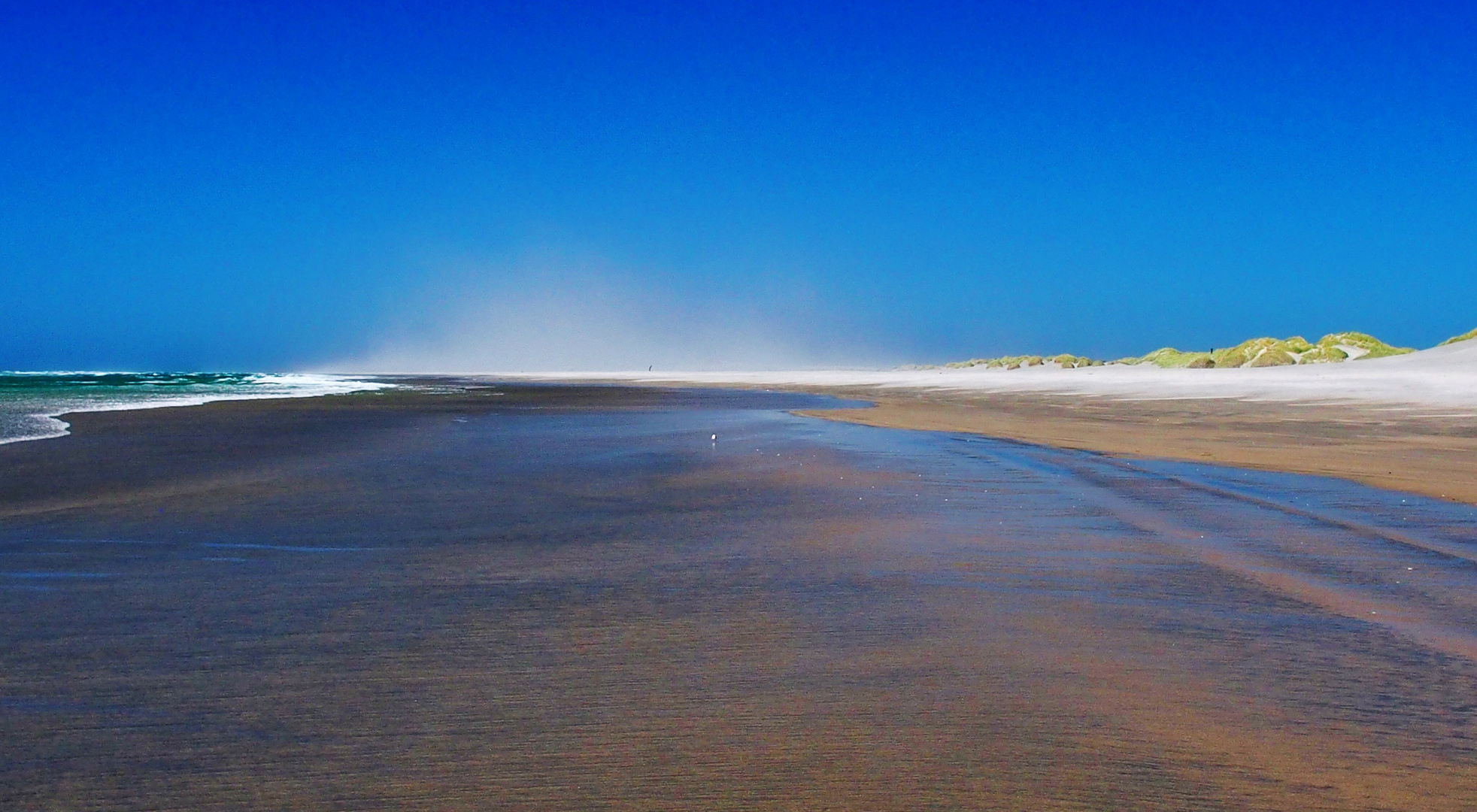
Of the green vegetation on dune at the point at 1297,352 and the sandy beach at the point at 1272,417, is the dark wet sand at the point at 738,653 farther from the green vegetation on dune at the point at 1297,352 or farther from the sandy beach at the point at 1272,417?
the green vegetation on dune at the point at 1297,352

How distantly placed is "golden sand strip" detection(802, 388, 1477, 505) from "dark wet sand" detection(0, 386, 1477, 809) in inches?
81.0

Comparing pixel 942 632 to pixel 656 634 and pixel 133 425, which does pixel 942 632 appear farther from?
pixel 133 425

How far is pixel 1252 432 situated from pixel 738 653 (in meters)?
12.6

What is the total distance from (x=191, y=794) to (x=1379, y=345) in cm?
5074

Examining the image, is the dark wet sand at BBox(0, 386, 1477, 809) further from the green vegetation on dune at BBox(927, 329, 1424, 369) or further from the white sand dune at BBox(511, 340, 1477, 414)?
the green vegetation on dune at BBox(927, 329, 1424, 369)

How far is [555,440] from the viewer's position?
1352 cm

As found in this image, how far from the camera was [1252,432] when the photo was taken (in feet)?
44.7

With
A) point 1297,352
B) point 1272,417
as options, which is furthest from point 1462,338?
point 1272,417

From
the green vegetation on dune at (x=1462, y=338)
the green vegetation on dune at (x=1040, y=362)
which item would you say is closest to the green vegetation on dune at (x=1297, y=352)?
the green vegetation on dune at (x=1462, y=338)

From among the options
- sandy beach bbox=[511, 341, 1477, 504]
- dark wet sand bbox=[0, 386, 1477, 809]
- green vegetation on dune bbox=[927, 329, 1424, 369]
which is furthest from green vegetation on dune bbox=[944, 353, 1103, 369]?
dark wet sand bbox=[0, 386, 1477, 809]

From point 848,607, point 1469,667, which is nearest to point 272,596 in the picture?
point 848,607

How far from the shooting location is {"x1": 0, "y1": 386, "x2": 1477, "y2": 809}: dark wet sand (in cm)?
235

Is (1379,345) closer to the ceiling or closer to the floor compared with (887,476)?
closer to the ceiling

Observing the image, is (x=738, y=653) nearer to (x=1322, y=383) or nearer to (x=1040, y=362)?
(x=1322, y=383)
